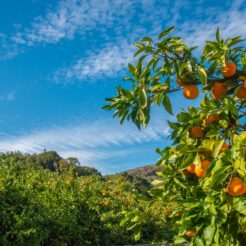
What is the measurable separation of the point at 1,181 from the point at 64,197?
1.67m

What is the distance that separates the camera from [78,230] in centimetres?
636

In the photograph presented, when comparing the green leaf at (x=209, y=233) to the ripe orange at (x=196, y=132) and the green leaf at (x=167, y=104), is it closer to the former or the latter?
the ripe orange at (x=196, y=132)

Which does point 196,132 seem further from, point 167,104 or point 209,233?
point 209,233

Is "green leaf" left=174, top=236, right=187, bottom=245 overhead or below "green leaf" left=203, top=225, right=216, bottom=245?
below

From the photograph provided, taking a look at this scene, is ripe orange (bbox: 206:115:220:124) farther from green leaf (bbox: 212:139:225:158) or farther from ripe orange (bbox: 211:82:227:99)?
green leaf (bbox: 212:139:225:158)

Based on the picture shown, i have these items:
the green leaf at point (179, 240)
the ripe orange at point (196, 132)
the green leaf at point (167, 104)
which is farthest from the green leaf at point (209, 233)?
the green leaf at point (167, 104)

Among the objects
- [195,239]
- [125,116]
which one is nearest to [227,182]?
[195,239]

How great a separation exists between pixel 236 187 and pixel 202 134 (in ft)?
1.69

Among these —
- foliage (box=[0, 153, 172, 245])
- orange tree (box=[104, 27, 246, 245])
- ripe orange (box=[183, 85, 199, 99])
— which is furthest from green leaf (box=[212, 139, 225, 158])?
foliage (box=[0, 153, 172, 245])

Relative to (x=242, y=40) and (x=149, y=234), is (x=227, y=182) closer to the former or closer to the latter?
(x=242, y=40)

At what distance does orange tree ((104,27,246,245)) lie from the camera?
170 centimetres

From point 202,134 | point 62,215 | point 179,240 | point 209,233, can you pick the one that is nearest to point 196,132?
point 202,134

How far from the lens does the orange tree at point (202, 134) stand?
170 centimetres

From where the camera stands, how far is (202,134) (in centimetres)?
209
